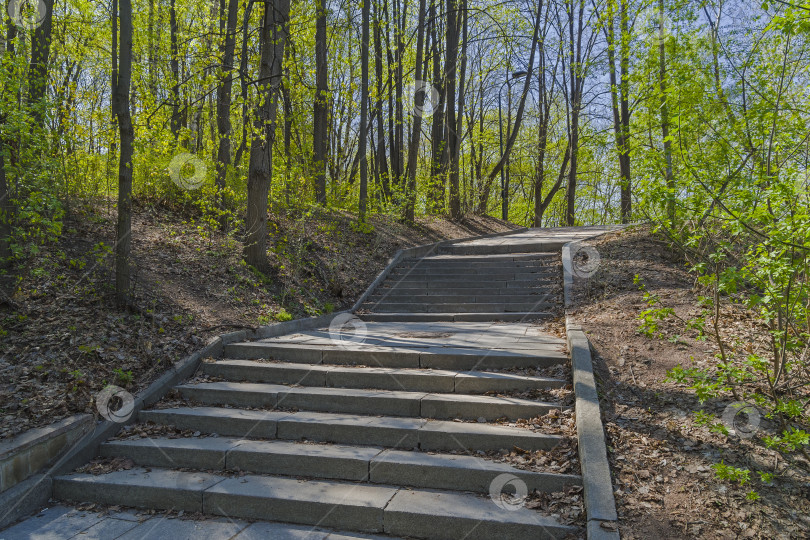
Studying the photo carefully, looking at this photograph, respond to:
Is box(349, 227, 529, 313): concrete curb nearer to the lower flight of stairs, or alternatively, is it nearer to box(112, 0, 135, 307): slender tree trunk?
the lower flight of stairs

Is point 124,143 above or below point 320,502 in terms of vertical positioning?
above

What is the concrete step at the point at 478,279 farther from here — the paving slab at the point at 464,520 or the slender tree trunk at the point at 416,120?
the paving slab at the point at 464,520

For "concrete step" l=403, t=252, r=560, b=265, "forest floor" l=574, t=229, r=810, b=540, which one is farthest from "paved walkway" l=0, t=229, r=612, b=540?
"concrete step" l=403, t=252, r=560, b=265

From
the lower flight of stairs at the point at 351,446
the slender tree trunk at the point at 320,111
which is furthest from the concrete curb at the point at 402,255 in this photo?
the lower flight of stairs at the point at 351,446

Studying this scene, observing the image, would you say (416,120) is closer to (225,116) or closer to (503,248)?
(503,248)

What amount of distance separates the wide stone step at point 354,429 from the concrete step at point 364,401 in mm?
146

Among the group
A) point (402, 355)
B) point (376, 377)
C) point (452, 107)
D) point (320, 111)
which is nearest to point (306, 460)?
point (376, 377)

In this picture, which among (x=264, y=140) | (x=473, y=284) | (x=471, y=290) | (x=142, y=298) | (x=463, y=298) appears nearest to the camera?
(x=142, y=298)

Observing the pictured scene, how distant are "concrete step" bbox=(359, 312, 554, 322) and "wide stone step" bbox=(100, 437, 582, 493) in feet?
14.7

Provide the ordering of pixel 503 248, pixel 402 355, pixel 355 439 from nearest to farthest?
pixel 355 439 → pixel 402 355 → pixel 503 248

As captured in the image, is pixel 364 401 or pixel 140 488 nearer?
pixel 140 488

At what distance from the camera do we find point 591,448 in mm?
3836

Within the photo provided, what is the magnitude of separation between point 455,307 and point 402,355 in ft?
12.0

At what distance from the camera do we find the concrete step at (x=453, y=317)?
8461 mm
